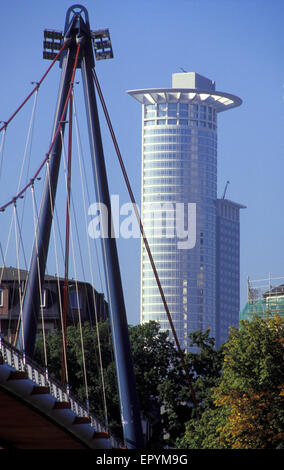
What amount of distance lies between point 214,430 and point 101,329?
91.4ft

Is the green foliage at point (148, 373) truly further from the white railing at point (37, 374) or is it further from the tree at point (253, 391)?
the white railing at point (37, 374)

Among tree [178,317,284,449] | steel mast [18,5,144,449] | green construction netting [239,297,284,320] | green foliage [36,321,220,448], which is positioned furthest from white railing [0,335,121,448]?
green construction netting [239,297,284,320]

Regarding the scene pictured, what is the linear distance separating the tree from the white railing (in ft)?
33.9

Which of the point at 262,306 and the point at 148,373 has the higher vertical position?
the point at 262,306

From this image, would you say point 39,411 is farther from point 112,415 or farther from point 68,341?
point 68,341

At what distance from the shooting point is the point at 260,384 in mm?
62781

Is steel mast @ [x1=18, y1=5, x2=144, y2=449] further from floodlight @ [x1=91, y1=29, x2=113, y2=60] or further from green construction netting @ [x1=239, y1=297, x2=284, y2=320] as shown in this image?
green construction netting @ [x1=239, y1=297, x2=284, y2=320]

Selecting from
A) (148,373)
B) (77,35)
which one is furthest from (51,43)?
(148,373)

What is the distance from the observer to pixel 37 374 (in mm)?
46656

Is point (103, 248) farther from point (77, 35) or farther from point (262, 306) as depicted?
point (262, 306)

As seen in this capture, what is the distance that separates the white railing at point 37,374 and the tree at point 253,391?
1033 centimetres

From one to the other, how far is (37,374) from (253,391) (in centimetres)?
1922

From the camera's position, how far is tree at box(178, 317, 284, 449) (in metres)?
61.0

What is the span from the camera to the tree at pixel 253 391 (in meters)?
61.0
